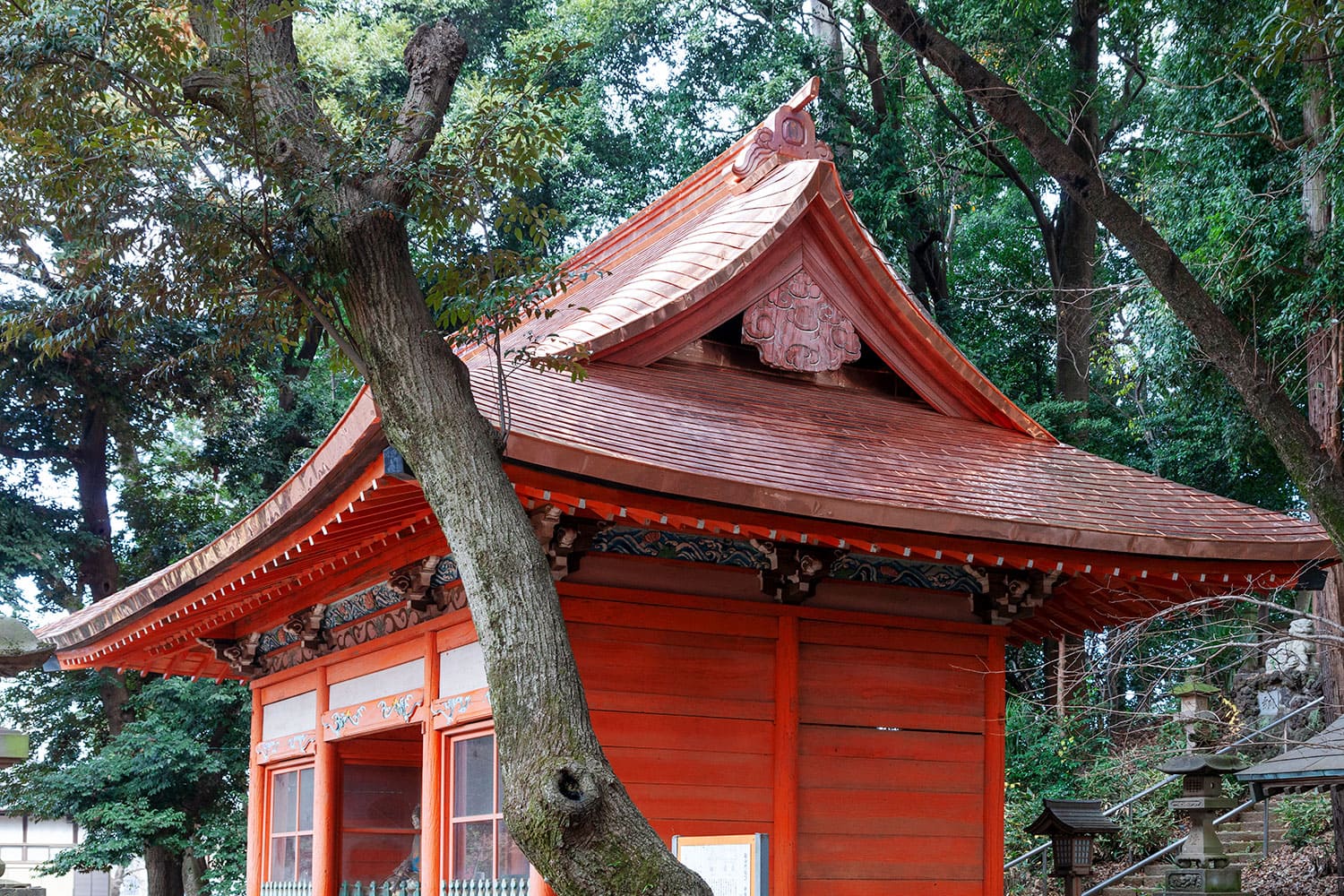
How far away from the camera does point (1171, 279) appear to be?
6.87m

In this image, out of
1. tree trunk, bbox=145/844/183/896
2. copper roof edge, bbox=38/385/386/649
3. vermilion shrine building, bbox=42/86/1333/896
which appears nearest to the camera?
copper roof edge, bbox=38/385/386/649

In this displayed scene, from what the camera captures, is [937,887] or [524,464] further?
[937,887]

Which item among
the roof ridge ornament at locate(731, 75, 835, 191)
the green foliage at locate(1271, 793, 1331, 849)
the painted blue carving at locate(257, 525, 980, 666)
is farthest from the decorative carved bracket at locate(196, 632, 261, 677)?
the green foliage at locate(1271, 793, 1331, 849)

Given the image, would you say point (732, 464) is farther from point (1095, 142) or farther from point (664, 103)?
point (664, 103)

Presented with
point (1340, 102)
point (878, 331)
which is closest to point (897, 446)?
point (878, 331)

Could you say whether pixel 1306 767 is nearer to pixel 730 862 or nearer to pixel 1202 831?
pixel 1202 831

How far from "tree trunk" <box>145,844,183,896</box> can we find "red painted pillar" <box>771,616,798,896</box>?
427 inches

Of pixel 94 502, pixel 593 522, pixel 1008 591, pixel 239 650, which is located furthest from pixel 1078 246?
pixel 593 522

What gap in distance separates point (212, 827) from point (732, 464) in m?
10.4

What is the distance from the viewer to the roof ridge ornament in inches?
345

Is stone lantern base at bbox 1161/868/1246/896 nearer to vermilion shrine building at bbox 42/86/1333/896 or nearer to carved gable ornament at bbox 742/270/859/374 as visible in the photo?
vermilion shrine building at bbox 42/86/1333/896

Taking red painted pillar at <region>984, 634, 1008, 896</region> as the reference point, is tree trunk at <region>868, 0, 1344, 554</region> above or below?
above

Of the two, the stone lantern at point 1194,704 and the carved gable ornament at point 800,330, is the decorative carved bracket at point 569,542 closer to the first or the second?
the carved gable ornament at point 800,330

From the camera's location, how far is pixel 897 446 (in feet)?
23.4
